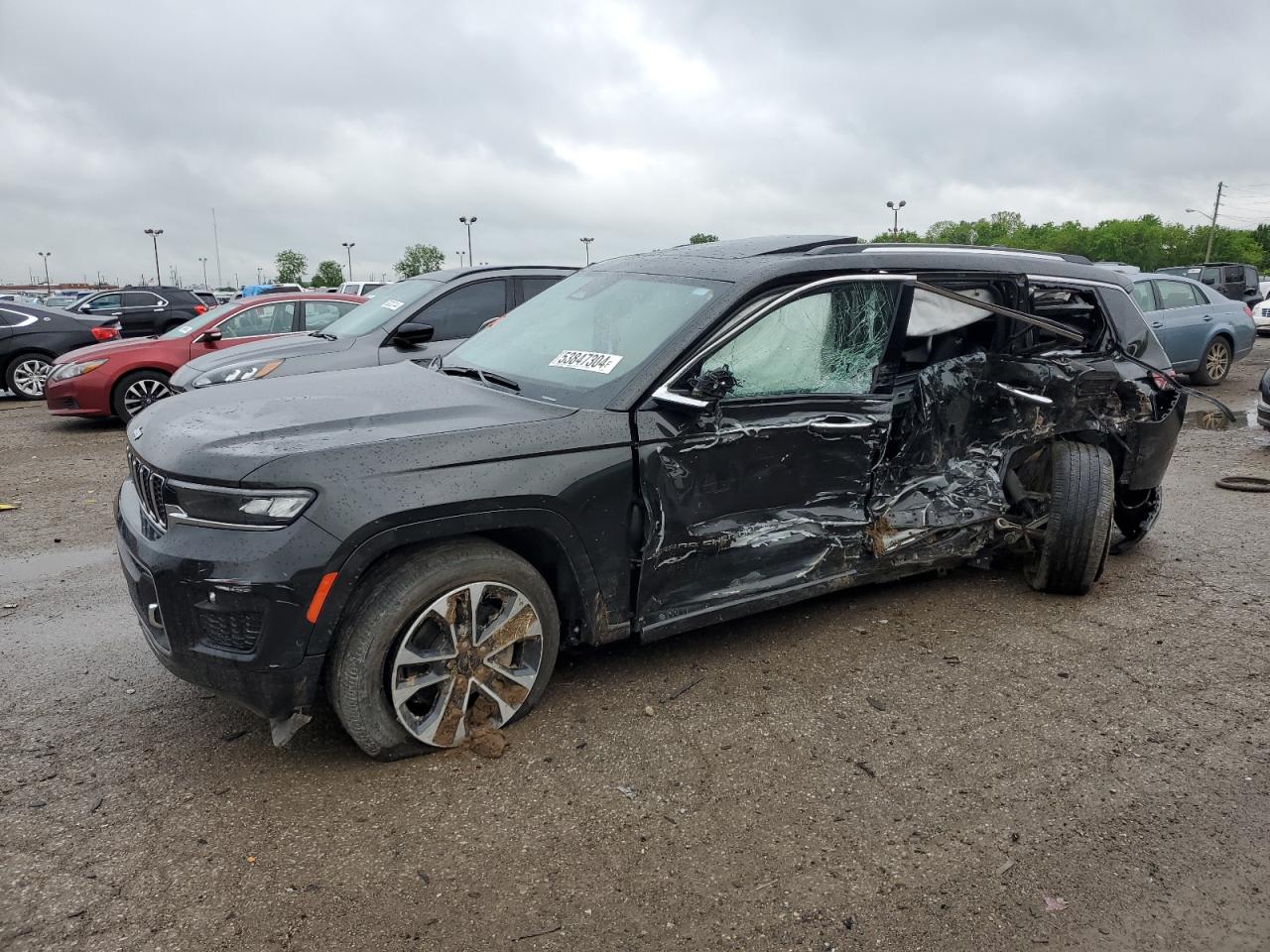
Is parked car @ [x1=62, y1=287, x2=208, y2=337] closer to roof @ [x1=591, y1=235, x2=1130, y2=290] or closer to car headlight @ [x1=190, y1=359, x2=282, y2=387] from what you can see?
car headlight @ [x1=190, y1=359, x2=282, y2=387]

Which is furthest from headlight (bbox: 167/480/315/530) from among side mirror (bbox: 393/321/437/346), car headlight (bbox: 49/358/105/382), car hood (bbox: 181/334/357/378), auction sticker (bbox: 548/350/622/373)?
car headlight (bbox: 49/358/105/382)

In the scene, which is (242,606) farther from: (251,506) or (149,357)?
(149,357)

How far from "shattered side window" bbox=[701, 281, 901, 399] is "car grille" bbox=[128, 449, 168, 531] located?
2.02 meters

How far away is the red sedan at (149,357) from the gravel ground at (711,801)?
21.9 ft

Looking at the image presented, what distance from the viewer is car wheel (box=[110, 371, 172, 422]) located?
34.3ft

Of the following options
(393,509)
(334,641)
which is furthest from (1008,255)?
(334,641)

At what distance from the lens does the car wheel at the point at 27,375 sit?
45.4ft

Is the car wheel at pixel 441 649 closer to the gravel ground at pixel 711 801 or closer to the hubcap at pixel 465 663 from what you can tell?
the hubcap at pixel 465 663

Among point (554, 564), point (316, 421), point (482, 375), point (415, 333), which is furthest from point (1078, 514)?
point (415, 333)

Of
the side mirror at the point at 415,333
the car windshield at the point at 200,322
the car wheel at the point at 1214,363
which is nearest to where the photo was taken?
the side mirror at the point at 415,333

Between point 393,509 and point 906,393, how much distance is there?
254cm

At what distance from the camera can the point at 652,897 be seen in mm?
2619

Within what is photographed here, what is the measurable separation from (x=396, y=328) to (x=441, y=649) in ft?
17.3

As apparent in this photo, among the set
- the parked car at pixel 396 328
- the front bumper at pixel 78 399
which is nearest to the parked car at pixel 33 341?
the front bumper at pixel 78 399
